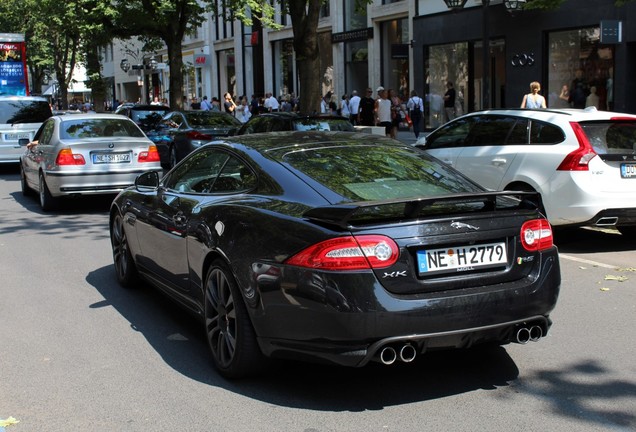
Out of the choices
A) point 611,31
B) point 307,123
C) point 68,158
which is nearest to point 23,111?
point 68,158

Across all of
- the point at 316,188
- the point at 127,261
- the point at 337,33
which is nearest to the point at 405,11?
the point at 337,33

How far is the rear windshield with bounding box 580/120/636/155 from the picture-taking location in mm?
8664

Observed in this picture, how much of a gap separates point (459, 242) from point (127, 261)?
12.6 ft

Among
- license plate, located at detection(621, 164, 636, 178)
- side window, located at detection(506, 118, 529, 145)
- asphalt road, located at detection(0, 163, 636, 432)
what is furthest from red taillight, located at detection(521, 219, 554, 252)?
side window, located at detection(506, 118, 529, 145)

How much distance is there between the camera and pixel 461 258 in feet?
13.9

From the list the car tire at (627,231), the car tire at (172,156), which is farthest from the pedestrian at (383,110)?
the car tire at (627,231)

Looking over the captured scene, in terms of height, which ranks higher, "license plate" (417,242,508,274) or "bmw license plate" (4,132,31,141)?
"bmw license plate" (4,132,31,141)

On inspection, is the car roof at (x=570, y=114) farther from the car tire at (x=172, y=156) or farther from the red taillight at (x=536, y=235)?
the car tire at (x=172, y=156)

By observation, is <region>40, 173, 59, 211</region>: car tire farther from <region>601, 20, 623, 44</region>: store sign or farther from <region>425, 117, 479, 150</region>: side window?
<region>601, 20, 623, 44</region>: store sign

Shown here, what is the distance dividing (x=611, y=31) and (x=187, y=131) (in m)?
10.7

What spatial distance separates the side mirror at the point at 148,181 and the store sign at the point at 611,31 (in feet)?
Answer: 51.4

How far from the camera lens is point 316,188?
4641 mm

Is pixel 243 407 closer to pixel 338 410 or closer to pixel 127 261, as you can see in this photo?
pixel 338 410

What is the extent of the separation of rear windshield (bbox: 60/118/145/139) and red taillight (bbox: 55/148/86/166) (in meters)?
0.45
